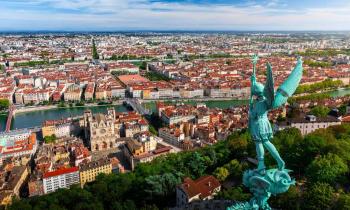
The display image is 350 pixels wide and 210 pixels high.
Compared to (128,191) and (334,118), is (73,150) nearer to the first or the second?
(128,191)

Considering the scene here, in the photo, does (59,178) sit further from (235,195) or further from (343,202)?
(343,202)

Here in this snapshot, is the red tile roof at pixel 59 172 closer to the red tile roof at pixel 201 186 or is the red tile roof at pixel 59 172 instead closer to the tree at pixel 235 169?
the red tile roof at pixel 201 186

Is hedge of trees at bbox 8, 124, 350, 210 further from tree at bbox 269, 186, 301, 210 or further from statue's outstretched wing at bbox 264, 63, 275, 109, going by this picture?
statue's outstretched wing at bbox 264, 63, 275, 109

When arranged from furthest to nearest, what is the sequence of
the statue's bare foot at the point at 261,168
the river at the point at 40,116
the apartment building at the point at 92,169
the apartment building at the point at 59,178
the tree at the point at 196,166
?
the river at the point at 40,116
the apartment building at the point at 92,169
the apartment building at the point at 59,178
the tree at the point at 196,166
the statue's bare foot at the point at 261,168

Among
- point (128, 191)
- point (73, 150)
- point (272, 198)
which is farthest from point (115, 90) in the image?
point (272, 198)

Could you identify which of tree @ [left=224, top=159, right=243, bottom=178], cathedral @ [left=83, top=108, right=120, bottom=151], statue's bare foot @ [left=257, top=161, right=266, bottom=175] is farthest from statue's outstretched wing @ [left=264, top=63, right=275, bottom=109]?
cathedral @ [left=83, top=108, right=120, bottom=151]

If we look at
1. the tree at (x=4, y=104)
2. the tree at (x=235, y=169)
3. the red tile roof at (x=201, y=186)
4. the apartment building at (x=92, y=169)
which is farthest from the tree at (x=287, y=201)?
the tree at (x=4, y=104)
